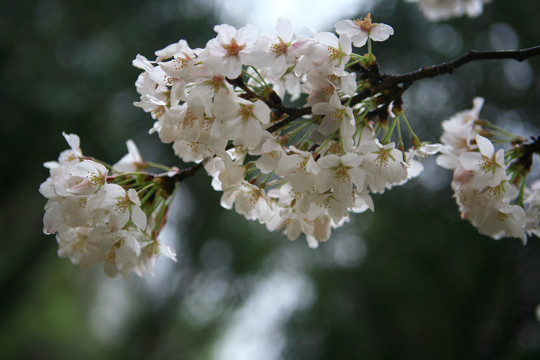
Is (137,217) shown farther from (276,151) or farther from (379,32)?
(379,32)

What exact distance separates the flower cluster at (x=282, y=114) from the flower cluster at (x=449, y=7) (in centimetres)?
115

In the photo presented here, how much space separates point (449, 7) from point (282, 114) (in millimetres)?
1264

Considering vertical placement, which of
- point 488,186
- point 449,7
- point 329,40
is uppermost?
point 329,40

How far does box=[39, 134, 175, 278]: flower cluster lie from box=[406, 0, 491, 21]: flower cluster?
1374mm

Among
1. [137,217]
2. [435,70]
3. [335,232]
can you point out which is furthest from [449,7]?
[335,232]

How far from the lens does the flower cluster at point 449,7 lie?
1.50 m

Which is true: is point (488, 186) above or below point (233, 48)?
below

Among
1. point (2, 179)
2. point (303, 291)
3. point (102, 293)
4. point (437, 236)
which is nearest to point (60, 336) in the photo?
point (102, 293)

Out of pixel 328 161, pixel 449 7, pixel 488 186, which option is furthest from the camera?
pixel 449 7

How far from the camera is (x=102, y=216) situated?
590 millimetres

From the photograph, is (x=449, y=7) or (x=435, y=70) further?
(x=449, y=7)

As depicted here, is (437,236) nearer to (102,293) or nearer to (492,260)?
(492,260)

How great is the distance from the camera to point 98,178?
60 cm

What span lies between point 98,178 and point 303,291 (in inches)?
150
